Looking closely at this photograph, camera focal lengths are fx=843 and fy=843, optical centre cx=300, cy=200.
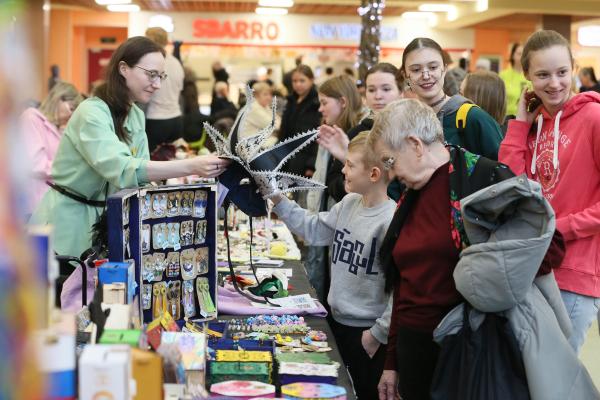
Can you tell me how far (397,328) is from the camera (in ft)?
9.05

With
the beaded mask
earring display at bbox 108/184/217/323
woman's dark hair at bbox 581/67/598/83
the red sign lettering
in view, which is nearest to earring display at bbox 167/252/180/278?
earring display at bbox 108/184/217/323

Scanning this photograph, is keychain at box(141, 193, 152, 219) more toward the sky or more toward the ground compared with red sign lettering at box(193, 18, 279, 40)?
more toward the ground

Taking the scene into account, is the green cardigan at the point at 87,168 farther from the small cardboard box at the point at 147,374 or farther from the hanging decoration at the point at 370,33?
the hanging decoration at the point at 370,33

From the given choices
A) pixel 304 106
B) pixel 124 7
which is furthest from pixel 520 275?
pixel 124 7

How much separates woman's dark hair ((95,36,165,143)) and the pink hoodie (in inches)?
62.8

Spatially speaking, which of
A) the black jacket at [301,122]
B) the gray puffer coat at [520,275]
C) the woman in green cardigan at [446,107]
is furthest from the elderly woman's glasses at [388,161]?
the black jacket at [301,122]

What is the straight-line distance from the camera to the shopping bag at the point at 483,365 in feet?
7.88

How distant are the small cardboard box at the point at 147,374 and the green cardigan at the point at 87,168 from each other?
150cm

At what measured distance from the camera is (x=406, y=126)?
8.23 feet

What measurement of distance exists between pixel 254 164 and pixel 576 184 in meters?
1.19

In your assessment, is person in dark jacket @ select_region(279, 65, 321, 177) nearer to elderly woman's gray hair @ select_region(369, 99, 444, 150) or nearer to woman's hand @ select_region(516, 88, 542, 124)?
woman's hand @ select_region(516, 88, 542, 124)

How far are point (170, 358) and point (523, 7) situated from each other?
14669mm

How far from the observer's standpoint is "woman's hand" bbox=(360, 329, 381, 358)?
3.13 m

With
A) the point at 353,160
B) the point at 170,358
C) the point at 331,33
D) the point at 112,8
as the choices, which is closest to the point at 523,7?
the point at 331,33
